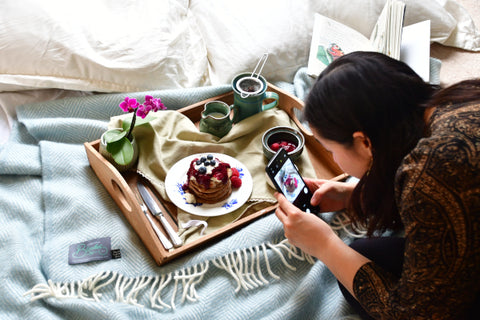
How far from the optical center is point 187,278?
0.83m

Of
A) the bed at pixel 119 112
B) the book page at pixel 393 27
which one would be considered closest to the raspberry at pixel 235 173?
the bed at pixel 119 112

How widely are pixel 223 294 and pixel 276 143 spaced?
0.38m

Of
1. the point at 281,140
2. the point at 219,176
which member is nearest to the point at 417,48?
the point at 281,140

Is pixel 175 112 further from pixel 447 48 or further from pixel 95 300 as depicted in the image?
pixel 447 48

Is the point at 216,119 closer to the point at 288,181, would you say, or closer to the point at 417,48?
the point at 288,181

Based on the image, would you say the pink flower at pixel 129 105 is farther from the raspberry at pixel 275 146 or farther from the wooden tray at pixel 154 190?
the raspberry at pixel 275 146

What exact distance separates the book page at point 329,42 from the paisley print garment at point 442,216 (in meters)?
0.71

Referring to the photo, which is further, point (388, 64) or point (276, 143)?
point (276, 143)

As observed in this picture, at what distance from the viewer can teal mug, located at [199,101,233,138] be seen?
3.43ft

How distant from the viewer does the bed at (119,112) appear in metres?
0.81

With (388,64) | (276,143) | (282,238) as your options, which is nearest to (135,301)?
(282,238)

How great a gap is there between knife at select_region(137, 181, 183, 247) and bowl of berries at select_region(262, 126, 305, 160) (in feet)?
0.93

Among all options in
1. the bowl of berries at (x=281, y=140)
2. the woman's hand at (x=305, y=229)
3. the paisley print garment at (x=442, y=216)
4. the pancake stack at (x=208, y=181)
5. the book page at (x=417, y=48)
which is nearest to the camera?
the paisley print garment at (x=442, y=216)

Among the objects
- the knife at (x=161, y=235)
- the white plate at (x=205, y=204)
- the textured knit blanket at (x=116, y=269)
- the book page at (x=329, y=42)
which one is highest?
the book page at (x=329, y=42)
